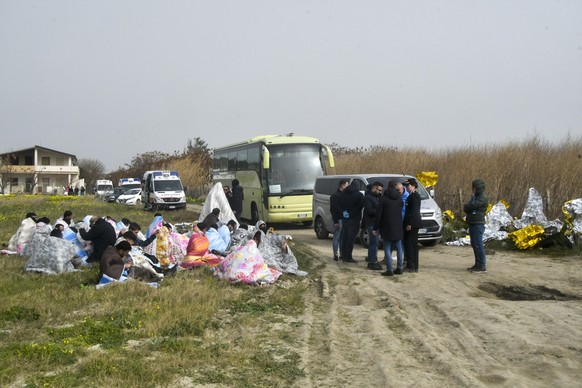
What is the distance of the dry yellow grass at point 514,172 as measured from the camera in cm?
1698

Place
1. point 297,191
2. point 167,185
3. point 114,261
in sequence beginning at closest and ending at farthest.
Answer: point 114,261
point 297,191
point 167,185

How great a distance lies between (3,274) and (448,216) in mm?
12404

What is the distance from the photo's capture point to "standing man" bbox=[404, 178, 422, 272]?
431 inches

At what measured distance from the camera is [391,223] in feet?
35.0

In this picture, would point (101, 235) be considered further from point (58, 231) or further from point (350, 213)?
point (350, 213)

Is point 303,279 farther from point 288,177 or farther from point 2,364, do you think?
point 288,177

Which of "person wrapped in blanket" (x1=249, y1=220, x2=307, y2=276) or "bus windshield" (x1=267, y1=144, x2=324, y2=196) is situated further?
"bus windshield" (x1=267, y1=144, x2=324, y2=196)

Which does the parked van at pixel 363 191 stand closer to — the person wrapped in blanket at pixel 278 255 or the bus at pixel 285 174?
the bus at pixel 285 174

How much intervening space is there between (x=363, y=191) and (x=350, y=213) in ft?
9.84

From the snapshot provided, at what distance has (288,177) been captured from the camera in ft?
68.1

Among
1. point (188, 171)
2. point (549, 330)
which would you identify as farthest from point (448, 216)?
point (188, 171)

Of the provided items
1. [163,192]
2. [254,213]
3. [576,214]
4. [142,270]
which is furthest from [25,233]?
[163,192]

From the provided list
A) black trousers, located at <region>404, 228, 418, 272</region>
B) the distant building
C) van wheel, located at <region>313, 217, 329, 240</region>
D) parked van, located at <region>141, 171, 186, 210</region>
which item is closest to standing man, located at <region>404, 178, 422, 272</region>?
black trousers, located at <region>404, 228, 418, 272</region>

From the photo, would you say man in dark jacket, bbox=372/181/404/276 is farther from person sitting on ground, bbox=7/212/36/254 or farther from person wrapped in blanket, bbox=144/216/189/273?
person sitting on ground, bbox=7/212/36/254
